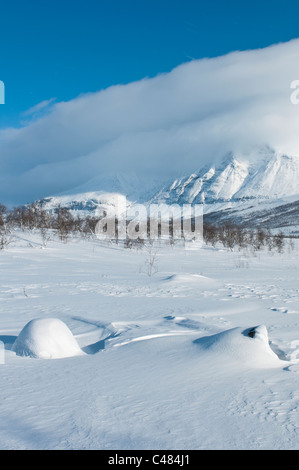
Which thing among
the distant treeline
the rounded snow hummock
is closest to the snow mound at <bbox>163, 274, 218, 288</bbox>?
the rounded snow hummock

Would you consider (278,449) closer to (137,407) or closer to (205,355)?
(137,407)

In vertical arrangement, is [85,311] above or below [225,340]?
below

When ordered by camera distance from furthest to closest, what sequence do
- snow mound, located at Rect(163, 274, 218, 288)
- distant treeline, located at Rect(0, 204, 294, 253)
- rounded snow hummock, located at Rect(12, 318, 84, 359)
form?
distant treeline, located at Rect(0, 204, 294, 253), snow mound, located at Rect(163, 274, 218, 288), rounded snow hummock, located at Rect(12, 318, 84, 359)

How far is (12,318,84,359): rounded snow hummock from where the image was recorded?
4043mm

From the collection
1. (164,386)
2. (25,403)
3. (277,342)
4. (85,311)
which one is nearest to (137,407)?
(164,386)

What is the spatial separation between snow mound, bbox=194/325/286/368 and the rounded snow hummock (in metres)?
1.55

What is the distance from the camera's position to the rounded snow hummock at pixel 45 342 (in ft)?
13.3

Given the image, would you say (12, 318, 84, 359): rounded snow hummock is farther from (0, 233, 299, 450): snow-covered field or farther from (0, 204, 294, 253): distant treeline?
(0, 204, 294, 253): distant treeline

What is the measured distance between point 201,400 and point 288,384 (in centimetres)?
80

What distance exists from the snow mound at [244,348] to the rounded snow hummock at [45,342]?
1.55 m

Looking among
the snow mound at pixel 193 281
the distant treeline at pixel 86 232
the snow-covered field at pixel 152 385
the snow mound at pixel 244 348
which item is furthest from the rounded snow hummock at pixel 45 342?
the distant treeline at pixel 86 232

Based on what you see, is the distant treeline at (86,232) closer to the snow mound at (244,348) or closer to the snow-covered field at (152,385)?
the snow-covered field at (152,385)

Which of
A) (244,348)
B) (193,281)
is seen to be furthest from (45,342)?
(193,281)

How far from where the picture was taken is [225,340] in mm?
3777
